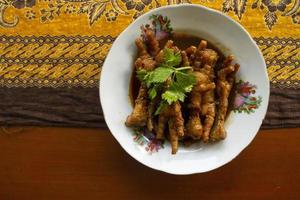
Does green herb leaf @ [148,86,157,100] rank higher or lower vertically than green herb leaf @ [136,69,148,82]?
lower

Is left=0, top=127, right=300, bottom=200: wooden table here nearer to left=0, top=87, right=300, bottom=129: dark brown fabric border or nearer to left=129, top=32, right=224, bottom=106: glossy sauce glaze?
left=0, top=87, right=300, bottom=129: dark brown fabric border

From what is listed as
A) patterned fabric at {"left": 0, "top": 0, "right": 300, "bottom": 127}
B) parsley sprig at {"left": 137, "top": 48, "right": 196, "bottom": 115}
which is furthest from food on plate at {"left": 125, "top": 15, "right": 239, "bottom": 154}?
patterned fabric at {"left": 0, "top": 0, "right": 300, "bottom": 127}

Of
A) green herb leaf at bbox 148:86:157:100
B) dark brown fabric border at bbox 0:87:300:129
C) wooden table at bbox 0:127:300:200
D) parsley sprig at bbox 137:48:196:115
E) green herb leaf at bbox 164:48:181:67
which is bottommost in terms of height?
wooden table at bbox 0:127:300:200

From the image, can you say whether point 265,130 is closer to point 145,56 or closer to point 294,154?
point 294,154

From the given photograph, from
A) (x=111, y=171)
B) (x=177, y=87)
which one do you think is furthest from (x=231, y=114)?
(x=111, y=171)

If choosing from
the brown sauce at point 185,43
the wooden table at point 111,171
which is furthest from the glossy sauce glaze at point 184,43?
the wooden table at point 111,171

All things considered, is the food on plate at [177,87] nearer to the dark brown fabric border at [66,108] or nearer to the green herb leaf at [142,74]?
the green herb leaf at [142,74]
